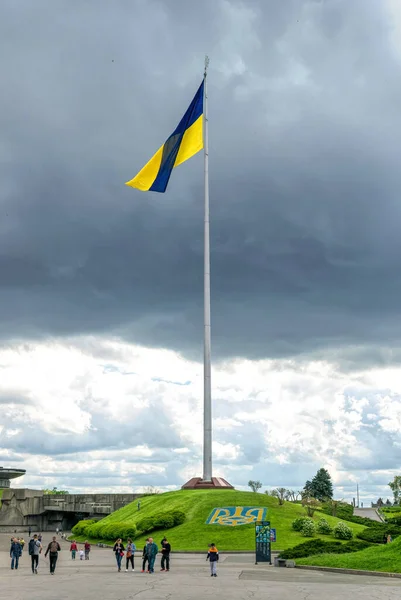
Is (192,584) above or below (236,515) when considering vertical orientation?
below

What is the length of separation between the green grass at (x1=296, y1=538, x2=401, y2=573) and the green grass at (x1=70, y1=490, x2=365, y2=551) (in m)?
9.51

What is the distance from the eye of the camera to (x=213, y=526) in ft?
169

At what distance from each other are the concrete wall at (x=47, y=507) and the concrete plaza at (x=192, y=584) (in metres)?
56.0

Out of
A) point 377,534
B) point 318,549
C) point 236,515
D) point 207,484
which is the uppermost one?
point 207,484

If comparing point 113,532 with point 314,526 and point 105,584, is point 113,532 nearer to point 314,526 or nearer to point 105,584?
point 314,526

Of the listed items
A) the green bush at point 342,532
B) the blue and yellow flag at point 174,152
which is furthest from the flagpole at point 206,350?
the green bush at point 342,532

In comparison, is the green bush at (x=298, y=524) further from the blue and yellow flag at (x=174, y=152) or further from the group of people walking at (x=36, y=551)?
the blue and yellow flag at (x=174, y=152)

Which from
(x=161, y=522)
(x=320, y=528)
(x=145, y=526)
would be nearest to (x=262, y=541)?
(x=320, y=528)

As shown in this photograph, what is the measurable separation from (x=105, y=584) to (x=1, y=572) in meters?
11.8

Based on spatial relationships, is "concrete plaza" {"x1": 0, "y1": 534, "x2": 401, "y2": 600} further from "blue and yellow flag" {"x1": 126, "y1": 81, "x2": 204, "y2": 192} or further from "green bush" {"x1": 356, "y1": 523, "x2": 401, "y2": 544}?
"blue and yellow flag" {"x1": 126, "y1": 81, "x2": 204, "y2": 192}

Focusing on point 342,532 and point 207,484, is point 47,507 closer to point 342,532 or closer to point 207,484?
point 207,484

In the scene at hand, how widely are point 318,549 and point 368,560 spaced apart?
6.04 metres

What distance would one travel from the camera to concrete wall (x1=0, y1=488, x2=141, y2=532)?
9344cm

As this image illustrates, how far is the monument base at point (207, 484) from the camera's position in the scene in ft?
191
